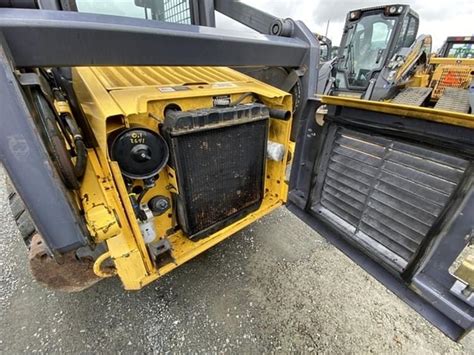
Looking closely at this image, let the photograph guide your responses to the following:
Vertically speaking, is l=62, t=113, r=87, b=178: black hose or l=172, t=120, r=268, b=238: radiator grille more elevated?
l=62, t=113, r=87, b=178: black hose

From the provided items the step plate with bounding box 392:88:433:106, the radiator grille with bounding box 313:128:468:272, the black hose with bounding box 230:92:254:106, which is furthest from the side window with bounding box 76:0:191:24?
the step plate with bounding box 392:88:433:106

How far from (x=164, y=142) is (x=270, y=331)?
4.46 ft

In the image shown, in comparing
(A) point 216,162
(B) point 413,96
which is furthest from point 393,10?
(A) point 216,162

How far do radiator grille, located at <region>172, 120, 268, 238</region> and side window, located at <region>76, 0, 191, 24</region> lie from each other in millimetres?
1340

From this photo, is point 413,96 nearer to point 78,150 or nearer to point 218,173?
point 218,173

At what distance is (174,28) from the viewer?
0.98 m

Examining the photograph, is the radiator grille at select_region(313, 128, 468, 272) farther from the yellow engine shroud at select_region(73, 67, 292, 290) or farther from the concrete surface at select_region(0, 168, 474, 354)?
the concrete surface at select_region(0, 168, 474, 354)

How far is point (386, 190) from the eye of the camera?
123 cm

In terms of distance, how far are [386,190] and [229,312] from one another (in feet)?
4.20

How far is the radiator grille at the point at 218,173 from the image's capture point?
1252 mm

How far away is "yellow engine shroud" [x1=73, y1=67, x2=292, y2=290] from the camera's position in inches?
39.9

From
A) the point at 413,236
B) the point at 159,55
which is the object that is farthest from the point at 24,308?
the point at 413,236

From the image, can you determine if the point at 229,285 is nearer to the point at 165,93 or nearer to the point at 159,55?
the point at 165,93

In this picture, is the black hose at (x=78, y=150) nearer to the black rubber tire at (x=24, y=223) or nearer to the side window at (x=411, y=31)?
the black rubber tire at (x=24, y=223)
